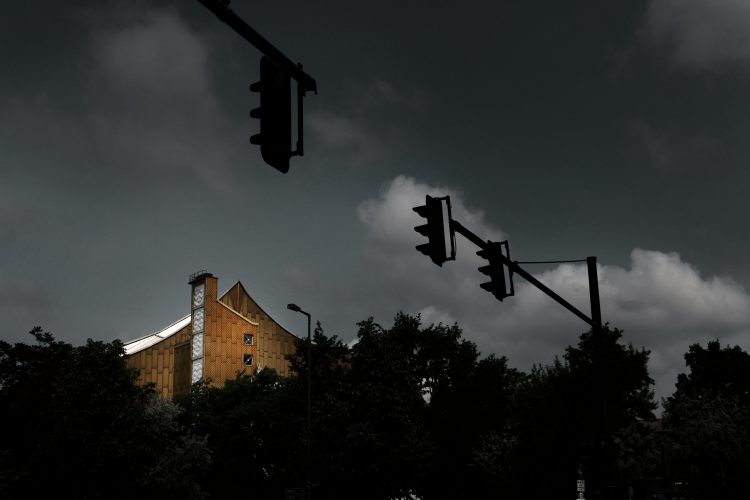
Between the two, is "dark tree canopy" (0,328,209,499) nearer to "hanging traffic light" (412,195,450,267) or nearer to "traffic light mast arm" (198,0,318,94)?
"hanging traffic light" (412,195,450,267)

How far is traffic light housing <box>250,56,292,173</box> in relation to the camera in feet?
19.0

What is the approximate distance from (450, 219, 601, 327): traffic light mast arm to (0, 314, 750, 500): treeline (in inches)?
864

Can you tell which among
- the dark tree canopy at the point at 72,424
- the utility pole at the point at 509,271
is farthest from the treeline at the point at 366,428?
the utility pole at the point at 509,271

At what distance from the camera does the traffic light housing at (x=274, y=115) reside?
578 centimetres

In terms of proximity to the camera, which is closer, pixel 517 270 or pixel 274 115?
pixel 274 115

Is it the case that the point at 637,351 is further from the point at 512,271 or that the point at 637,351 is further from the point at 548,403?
the point at 512,271

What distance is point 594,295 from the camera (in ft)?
45.6

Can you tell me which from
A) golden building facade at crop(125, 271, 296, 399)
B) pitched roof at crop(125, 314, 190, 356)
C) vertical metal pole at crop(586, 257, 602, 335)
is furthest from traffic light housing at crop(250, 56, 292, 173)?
pitched roof at crop(125, 314, 190, 356)

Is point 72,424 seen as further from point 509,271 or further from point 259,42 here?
point 259,42

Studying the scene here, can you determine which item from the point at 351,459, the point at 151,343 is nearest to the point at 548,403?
the point at 351,459

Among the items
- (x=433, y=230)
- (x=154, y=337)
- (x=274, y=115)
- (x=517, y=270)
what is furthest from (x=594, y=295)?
(x=154, y=337)

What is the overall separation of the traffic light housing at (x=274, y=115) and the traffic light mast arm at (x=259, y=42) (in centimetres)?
9

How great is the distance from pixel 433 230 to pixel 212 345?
84.6 m

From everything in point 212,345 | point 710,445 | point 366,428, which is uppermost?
point 212,345
